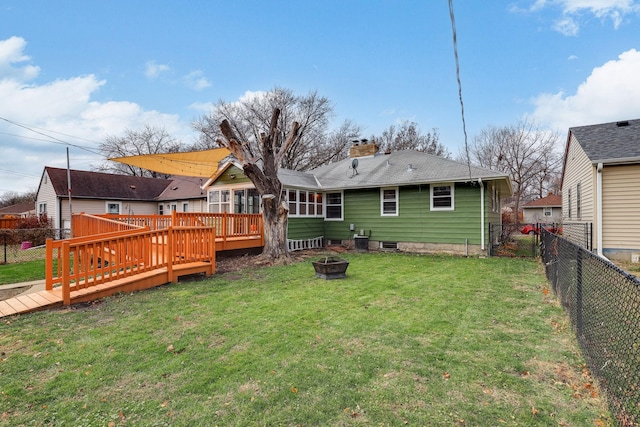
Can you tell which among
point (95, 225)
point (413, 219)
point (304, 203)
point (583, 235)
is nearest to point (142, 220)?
point (95, 225)

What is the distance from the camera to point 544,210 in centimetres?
3244

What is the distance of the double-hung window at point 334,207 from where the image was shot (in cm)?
1371

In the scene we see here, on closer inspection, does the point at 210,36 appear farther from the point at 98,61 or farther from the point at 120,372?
the point at 120,372

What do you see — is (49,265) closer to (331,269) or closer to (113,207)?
(331,269)

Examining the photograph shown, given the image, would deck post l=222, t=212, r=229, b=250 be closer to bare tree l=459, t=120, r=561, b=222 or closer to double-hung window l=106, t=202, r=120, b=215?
double-hung window l=106, t=202, r=120, b=215

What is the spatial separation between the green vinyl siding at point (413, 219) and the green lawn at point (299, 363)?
5798 millimetres

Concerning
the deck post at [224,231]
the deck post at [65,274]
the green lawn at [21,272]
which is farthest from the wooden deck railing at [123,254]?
the deck post at [224,231]

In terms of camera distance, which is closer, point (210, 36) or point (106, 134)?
point (210, 36)

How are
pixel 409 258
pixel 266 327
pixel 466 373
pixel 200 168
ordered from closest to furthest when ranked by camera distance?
pixel 466 373 → pixel 266 327 → pixel 409 258 → pixel 200 168

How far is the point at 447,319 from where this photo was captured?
14.0ft

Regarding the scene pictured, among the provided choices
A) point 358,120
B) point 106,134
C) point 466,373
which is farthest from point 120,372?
point 106,134

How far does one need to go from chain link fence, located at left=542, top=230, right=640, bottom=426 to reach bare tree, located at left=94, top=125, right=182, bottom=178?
35664 millimetres

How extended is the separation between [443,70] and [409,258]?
19.8 feet

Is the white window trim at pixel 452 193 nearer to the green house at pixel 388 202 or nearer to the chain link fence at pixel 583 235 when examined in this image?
the green house at pixel 388 202
